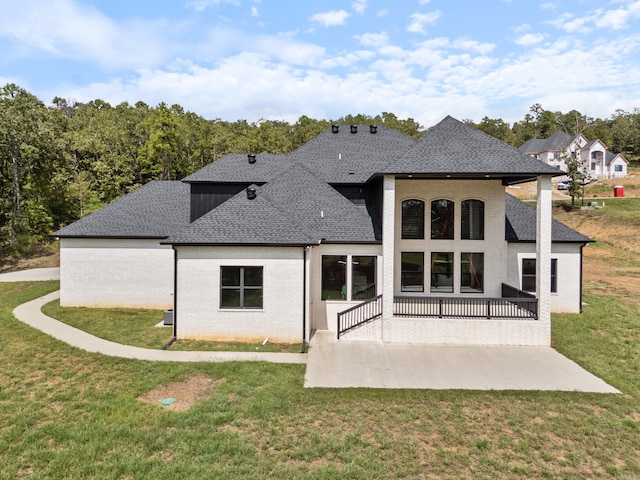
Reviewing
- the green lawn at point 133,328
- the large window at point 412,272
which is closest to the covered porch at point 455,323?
the large window at point 412,272

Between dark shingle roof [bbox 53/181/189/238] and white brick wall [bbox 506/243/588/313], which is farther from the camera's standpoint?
dark shingle roof [bbox 53/181/189/238]

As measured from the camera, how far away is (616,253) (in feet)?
110

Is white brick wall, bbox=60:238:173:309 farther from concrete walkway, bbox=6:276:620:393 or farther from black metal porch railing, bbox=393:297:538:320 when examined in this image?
black metal porch railing, bbox=393:297:538:320

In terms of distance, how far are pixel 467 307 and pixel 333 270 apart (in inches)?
222

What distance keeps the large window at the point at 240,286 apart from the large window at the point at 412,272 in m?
Answer: 6.84

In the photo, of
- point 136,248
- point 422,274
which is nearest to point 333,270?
point 422,274

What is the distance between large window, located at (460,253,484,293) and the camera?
1641cm

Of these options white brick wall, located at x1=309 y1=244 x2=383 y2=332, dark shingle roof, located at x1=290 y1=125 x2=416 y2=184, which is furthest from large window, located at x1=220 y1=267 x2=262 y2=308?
dark shingle roof, located at x1=290 y1=125 x2=416 y2=184

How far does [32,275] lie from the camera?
1045 inches

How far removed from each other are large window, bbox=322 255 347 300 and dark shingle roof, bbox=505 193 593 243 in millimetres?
8253

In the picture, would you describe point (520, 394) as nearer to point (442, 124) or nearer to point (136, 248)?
point (442, 124)

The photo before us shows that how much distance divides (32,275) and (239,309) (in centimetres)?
2240

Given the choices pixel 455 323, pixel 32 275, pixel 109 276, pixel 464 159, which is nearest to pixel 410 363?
pixel 455 323

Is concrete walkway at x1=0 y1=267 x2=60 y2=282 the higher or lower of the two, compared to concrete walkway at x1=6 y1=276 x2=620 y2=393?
higher
